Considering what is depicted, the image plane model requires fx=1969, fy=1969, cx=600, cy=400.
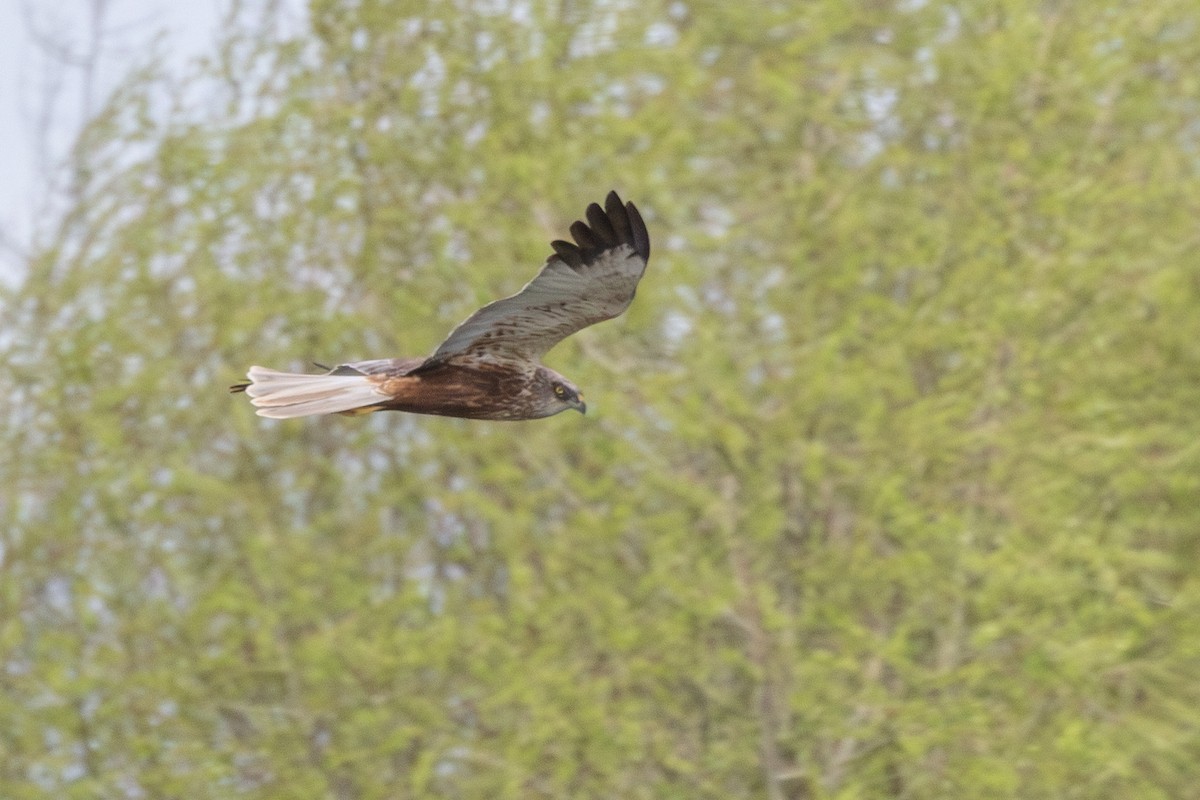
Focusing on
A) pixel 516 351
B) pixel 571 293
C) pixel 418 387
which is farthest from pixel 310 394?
pixel 571 293

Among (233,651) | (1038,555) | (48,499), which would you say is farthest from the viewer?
(48,499)

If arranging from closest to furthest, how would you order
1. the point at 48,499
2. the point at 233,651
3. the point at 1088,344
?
the point at 1088,344 < the point at 233,651 < the point at 48,499

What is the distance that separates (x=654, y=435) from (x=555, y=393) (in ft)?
16.0

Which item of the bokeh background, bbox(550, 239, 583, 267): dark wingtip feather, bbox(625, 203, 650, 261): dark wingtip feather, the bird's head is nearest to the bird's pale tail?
the bird's head

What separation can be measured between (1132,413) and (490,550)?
369 centimetres

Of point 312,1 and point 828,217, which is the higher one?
point 312,1

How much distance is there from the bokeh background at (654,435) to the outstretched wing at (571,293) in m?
4.48

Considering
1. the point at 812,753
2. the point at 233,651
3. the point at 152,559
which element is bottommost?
the point at 812,753

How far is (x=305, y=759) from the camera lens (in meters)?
10.9

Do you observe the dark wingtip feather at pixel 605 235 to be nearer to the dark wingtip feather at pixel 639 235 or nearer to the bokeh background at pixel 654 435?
the dark wingtip feather at pixel 639 235

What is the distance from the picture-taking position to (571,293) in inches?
216

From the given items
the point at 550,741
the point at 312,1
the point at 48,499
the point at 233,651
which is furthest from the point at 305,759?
the point at 312,1

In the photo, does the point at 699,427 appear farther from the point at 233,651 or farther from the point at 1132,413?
the point at 233,651

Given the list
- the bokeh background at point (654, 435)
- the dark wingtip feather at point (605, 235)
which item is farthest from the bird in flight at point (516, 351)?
the bokeh background at point (654, 435)
